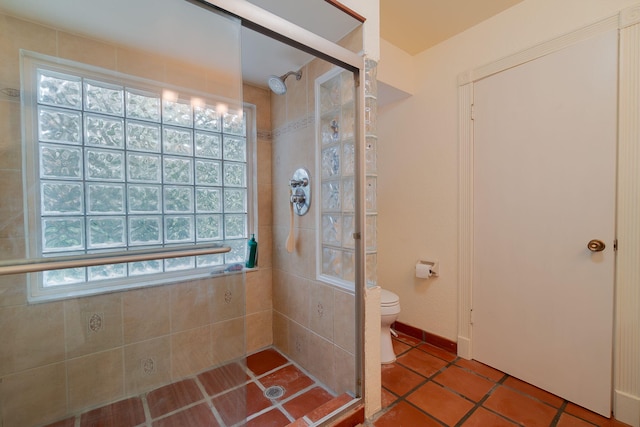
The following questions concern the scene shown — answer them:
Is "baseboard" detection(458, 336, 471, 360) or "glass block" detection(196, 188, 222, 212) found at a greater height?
"glass block" detection(196, 188, 222, 212)

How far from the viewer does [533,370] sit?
1545 millimetres

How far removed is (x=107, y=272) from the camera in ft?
4.35

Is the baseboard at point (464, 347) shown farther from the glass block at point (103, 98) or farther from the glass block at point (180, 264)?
the glass block at point (103, 98)

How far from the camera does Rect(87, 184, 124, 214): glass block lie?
4.09 ft

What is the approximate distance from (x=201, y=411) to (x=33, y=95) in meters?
1.76

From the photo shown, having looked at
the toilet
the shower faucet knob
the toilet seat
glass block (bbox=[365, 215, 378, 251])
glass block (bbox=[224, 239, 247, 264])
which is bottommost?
the toilet

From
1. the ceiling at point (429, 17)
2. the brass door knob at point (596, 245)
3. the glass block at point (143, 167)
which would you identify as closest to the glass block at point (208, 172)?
the glass block at point (143, 167)

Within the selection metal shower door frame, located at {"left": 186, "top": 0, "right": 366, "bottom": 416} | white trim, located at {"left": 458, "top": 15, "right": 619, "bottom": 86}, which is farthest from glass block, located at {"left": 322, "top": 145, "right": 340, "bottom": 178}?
white trim, located at {"left": 458, "top": 15, "right": 619, "bottom": 86}

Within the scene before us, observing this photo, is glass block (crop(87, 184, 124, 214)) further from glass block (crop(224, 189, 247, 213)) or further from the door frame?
the door frame

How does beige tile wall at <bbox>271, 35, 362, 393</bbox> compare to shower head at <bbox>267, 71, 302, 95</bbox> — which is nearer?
beige tile wall at <bbox>271, 35, 362, 393</bbox>

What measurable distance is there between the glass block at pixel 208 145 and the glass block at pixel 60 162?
0.54 m

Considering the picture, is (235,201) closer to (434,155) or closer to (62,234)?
(62,234)

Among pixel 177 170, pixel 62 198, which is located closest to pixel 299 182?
pixel 177 170

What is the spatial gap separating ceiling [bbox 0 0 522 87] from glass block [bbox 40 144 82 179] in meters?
0.60
